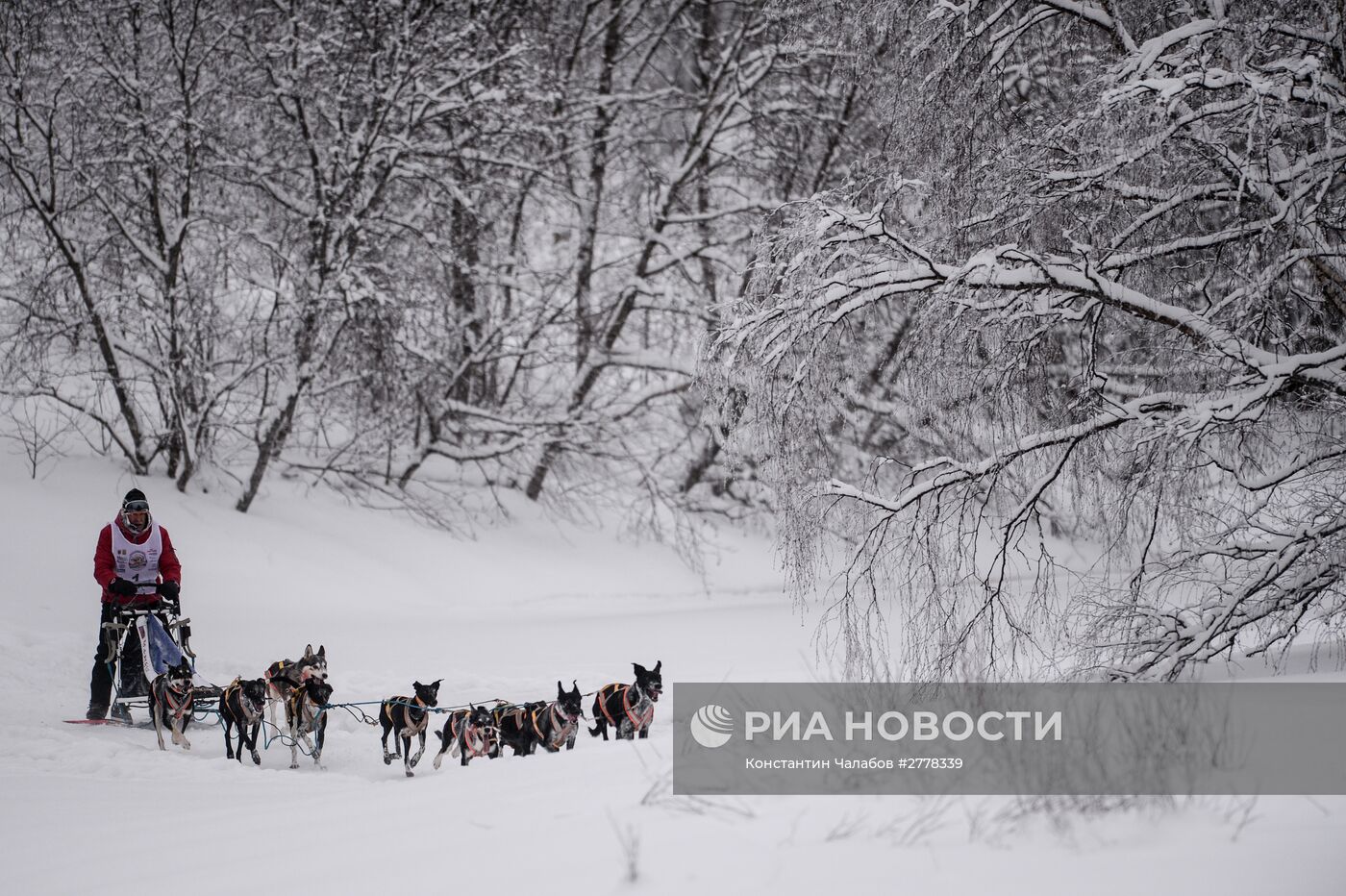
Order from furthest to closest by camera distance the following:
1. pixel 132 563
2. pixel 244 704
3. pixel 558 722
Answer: pixel 132 563
pixel 244 704
pixel 558 722

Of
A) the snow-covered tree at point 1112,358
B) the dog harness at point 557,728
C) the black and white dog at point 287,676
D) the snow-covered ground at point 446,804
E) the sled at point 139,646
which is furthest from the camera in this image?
the sled at point 139,646

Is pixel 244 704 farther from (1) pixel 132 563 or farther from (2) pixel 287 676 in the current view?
(1) pixel 132 563

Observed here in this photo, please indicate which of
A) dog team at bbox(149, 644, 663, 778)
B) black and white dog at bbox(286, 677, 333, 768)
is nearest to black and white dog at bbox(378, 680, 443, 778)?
dog team at bbox(149, 644, 663, 778)

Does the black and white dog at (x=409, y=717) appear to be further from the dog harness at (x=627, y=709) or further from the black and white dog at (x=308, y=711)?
the dog harness at (x=627, y=709)

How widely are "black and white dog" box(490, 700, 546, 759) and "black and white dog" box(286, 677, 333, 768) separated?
3.43ft

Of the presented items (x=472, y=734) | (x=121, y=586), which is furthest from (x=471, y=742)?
(x=121, y=586)

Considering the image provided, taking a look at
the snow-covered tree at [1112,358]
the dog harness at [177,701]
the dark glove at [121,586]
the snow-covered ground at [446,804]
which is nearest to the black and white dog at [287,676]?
the snow-covered ground at [446,804]

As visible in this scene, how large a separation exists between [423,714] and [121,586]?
2.83 meters

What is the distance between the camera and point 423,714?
17.7ft

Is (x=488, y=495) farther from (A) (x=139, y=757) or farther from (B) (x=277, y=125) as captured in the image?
(A) (x=139, y=757)

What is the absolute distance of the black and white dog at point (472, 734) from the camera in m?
5.27

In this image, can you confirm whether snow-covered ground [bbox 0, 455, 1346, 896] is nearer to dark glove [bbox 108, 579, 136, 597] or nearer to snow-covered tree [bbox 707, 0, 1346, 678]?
dark glove [bbox 108, 579, 136, 597]

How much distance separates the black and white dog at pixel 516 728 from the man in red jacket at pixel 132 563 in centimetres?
296

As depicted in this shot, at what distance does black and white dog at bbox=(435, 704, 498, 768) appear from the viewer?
5.27 m
